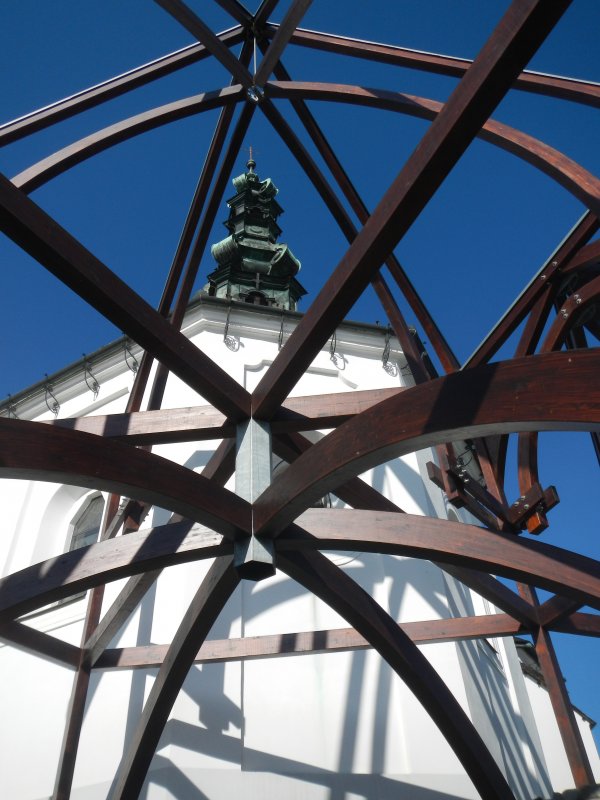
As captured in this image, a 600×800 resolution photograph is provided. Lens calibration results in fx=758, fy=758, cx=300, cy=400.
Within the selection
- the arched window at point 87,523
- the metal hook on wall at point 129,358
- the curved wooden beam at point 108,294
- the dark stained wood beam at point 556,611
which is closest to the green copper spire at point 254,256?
the metal hook on wall at point 129,358

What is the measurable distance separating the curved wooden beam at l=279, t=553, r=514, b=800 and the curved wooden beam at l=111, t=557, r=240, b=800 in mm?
708

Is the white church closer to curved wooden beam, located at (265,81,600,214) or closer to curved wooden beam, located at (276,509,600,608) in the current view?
curved wooden beam, located at (276,509,600,608)

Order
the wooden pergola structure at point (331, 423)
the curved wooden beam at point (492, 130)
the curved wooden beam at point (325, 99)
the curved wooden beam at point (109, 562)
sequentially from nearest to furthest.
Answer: the wooden pergola structure at point (331, 423)
the curved wooden beam at point (109, 562)
the curved wooden beam at point (492, 130)
the curved wooden beam at point (325, 99)

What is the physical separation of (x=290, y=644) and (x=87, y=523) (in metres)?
4.68

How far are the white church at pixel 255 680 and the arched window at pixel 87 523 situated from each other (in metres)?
0.02

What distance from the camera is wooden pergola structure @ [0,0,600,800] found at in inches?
138

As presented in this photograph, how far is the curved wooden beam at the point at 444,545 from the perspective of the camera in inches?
183

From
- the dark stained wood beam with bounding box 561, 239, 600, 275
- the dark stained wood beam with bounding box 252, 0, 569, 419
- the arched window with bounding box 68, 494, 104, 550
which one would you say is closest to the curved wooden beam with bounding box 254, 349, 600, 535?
the dark stained wood beam with bounding box 252, 0, 569, 419

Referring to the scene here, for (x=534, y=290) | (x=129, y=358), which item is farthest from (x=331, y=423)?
(x=129, y=358)

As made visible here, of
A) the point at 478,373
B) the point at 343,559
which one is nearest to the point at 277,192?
the point at 343,559

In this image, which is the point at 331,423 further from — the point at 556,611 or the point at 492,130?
the point at 492,130

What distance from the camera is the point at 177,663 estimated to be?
5.64m

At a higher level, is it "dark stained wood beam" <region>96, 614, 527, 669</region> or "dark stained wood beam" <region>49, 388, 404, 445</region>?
"dark stained wood beam" <region>49, 388, 404, 445</region>

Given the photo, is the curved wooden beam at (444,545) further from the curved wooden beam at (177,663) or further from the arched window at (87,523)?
the arched window at (87,523)
